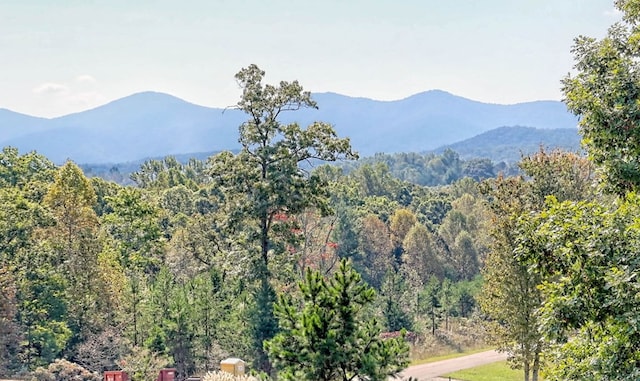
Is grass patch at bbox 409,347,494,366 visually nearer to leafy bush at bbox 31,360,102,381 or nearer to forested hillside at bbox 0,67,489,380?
forested hillside at bbox 0,67,489,380

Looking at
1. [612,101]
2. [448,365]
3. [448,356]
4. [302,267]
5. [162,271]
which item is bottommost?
[448,356]

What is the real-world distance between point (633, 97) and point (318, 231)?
36.8 metres

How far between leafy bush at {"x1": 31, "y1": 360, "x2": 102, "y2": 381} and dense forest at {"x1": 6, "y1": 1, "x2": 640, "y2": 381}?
0.05 metres

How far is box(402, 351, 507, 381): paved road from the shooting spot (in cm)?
2633

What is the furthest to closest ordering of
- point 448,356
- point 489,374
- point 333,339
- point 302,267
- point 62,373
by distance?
point 302,267 → point 448,356 → point 489,374 → point 62,373 → point 333,339

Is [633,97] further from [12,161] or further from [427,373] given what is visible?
[12,161]

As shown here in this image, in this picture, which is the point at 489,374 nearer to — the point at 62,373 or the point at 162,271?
the point at 162,271

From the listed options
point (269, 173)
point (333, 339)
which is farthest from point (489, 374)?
point (333, 339)

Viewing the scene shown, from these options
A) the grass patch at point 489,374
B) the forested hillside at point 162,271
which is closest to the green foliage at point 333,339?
the forested hillside at point 162,271

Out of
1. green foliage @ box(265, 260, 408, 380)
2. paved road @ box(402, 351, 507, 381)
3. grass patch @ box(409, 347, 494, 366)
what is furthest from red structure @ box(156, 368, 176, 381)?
green foliage @ box(265, 260, 408, 380)

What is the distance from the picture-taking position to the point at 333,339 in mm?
8398

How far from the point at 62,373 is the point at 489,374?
1610cm

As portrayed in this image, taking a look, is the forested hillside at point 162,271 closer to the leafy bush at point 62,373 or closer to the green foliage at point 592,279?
the leafy bush at point 62,373

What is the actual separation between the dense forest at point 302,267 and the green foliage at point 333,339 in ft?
0.07
